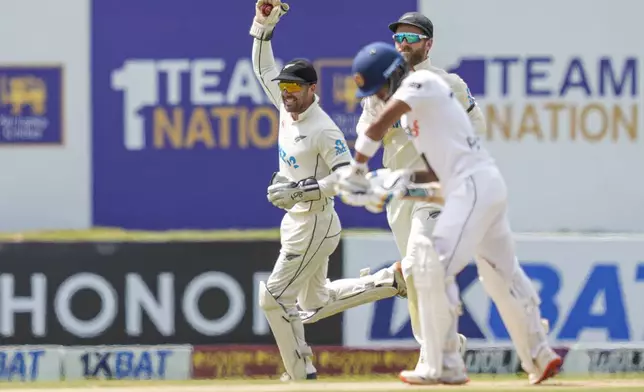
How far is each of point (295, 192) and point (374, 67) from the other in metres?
1.58

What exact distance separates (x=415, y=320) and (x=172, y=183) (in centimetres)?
327

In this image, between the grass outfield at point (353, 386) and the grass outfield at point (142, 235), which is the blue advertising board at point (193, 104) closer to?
the grass outfield at point (142, 235)

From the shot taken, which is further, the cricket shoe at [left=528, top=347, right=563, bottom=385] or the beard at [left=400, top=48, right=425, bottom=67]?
the beard at [left=400, top=48, right=425, bottom=67]

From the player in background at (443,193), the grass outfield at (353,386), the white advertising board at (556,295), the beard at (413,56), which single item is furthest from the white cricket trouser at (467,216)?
the white advertising board at (556,295)

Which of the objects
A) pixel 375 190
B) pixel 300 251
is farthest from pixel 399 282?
pixel 375 190

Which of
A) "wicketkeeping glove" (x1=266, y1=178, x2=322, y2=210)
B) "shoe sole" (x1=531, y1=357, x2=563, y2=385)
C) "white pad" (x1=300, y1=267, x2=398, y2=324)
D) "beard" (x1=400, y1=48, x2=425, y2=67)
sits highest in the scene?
"beard" (x1=400, y1=48, x2=425, y2=67)

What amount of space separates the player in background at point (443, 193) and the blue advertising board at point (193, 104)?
4.13 m

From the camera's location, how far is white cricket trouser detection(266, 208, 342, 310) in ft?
31.3

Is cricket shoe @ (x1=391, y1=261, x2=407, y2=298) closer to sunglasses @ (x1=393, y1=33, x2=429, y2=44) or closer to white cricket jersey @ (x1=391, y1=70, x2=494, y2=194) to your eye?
sunglasses @ (x1=393, y1=33, x2=429, y2=44)

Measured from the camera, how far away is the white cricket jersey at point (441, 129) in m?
7.57

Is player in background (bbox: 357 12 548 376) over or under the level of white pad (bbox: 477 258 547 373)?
over

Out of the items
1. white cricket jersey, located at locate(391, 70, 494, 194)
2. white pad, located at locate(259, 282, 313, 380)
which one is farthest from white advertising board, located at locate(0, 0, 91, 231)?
white cricket jersey, located at locate(391, 70, 494, 194)

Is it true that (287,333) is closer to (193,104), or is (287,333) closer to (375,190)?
(375,190)

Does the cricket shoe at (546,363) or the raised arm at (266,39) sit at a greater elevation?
the raised arm at (266,39)
